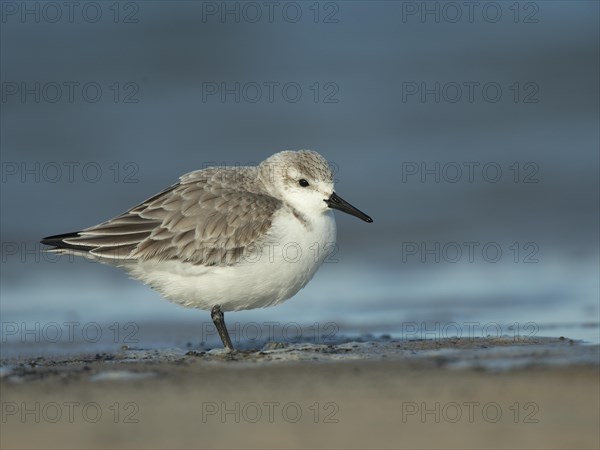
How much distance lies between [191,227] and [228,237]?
38cm

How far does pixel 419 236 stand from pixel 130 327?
4.56m

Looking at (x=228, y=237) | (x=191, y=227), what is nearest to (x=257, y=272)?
(x=228, y=237)

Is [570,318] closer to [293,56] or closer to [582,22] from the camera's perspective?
[293,56]

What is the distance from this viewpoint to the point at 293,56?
64.0 feet

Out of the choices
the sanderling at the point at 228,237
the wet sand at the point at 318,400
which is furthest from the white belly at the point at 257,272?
the wet sand at the point at 318,400

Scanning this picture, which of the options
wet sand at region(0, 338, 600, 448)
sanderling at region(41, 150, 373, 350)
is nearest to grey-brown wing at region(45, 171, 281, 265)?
sanderling at region(41, 150, 373, 350)

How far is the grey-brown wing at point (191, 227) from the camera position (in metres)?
9.06

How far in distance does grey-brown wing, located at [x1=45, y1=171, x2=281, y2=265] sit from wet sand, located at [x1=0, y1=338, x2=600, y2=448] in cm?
100

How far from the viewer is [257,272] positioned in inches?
353

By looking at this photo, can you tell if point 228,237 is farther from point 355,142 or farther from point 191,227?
point 355,142

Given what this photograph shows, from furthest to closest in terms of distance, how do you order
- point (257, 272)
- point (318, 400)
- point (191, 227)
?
1. point (191, 227)
2. point (257, 272)
3. point (318, 400)

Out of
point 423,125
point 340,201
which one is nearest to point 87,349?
point 340,201

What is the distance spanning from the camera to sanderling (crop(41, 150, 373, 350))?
29.6 feet

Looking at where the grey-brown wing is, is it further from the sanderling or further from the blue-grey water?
the blue-grey water
